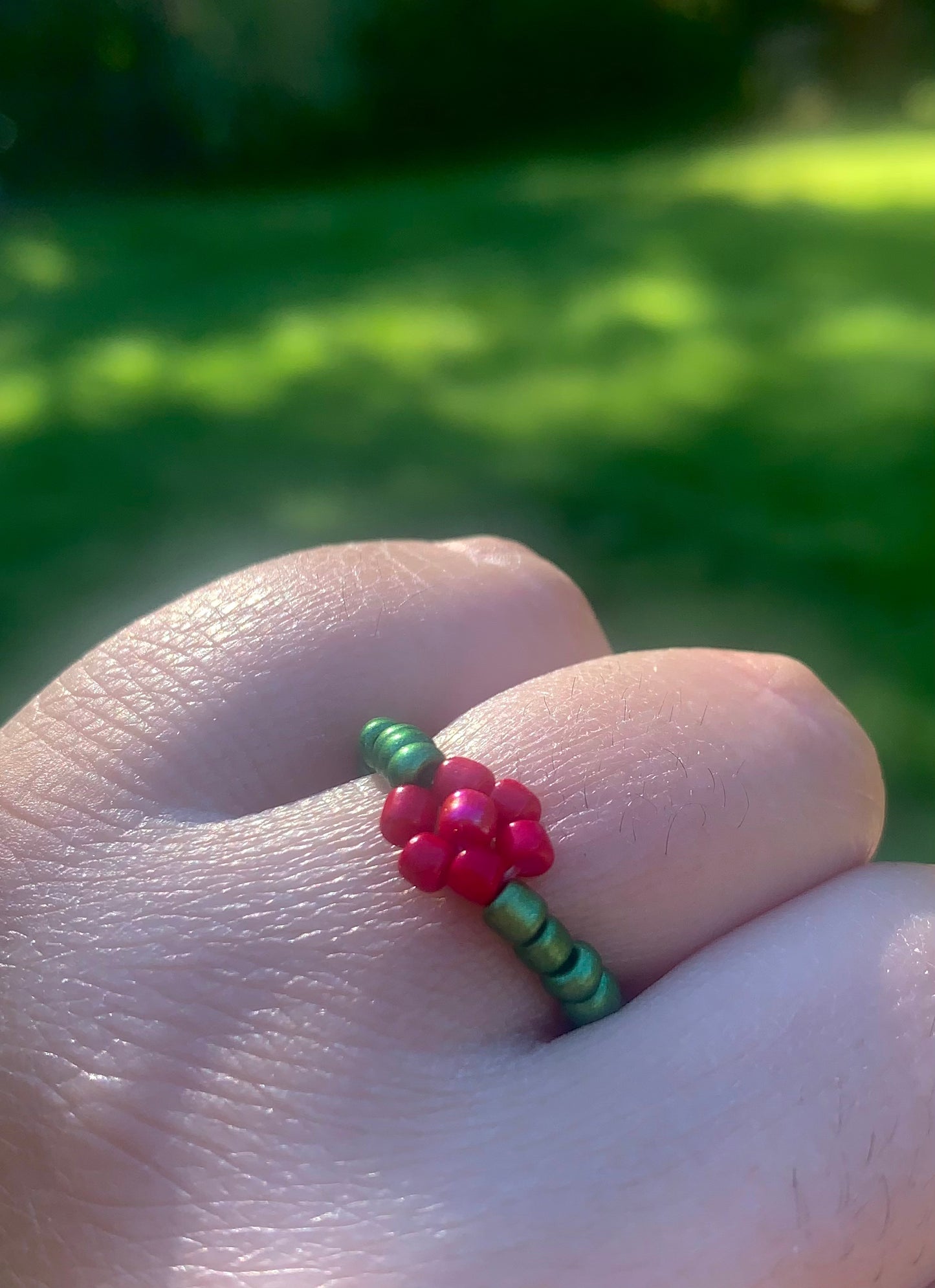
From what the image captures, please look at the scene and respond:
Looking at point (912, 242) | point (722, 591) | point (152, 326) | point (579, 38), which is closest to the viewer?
point (722, 591)

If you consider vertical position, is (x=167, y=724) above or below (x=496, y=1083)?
above

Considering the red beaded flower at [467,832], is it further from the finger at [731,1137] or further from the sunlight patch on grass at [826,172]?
the sunlight patch on grass at [826,172]

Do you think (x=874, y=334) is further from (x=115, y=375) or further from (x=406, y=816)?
(x=406, y=816)

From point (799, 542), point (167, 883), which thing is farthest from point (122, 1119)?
point (799, 542)

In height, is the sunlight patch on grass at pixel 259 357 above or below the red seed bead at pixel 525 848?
below

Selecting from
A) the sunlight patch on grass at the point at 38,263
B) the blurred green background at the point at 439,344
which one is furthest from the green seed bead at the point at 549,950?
the sunlight patch on grass at the point at 38,263

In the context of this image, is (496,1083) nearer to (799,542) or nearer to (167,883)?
(167,883)

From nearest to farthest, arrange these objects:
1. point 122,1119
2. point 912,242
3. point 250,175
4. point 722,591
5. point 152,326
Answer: point 122,1119 < point 722,591 < point 152,326 < point 912,242 < point 250,175

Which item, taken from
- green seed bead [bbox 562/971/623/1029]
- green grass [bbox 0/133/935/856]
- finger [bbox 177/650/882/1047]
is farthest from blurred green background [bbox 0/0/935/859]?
green seed bead [bbox 562/971/623/1029]
